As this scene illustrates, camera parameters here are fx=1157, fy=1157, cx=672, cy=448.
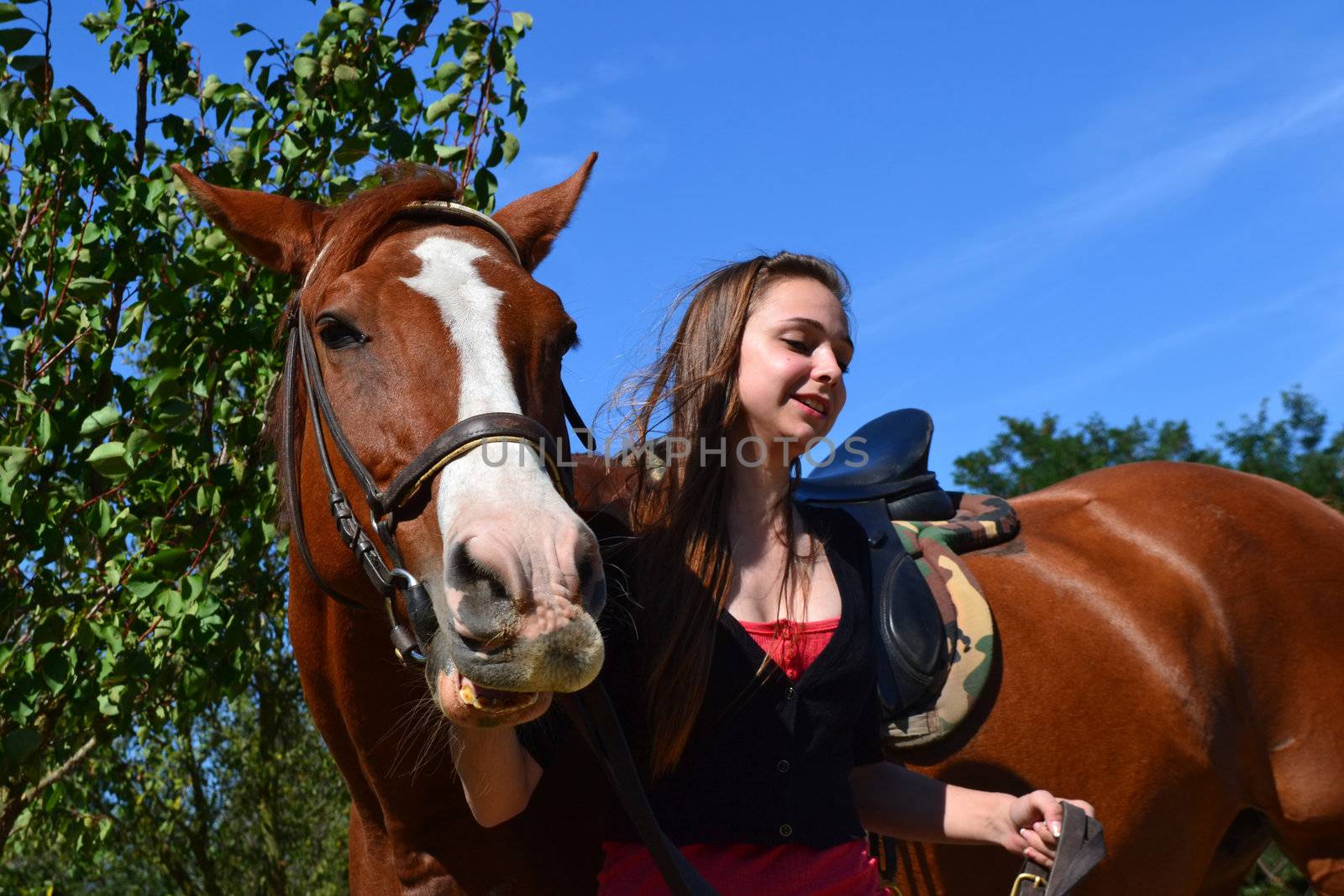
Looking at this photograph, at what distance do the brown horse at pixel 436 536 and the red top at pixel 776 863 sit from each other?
18 centimetres

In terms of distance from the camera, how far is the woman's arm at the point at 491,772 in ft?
5.96

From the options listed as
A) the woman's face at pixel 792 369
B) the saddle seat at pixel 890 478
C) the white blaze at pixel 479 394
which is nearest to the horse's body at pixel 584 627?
the white blaze at pixel 479 394

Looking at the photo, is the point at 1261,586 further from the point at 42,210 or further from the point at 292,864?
the point at 292,864

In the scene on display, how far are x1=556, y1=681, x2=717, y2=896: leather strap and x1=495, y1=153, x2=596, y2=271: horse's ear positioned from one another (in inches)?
38.7

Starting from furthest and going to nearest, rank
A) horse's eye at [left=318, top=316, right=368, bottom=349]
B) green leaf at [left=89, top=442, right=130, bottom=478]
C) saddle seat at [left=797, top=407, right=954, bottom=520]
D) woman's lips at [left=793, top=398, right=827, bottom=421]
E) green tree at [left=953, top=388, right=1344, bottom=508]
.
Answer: green tree at [left=953, top=388, right=1344, bottom=508], saddle seat at [left=797, top=407, right=954, bottom=520], green leaf at [left=89, top=442, right=130, bottom=478], woman's lips at [left=793, top=398, right=827, bottom=421], horse's eye at [left=318, top=316, right=368, bottom=349]

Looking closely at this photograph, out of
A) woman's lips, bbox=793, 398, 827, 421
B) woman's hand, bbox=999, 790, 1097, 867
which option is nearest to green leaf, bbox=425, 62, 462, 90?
woman's lips, bbox=793, 398, 827, 421

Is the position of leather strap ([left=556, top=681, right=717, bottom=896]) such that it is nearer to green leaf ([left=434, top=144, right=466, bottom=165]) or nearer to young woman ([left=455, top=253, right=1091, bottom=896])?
young woman ([left=455, top=253, right=1091, bottom=896])

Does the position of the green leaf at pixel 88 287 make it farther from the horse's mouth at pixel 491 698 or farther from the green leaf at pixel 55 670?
the horse's mouth at pixel 491 698

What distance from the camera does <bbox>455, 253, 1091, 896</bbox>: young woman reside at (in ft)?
6.15

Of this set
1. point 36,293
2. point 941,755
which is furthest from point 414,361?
point 36,293

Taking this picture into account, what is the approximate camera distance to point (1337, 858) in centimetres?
323

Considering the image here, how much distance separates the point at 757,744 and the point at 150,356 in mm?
2443

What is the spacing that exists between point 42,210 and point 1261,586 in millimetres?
3680

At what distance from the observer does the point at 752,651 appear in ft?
6.35
